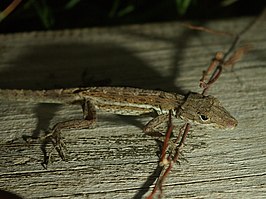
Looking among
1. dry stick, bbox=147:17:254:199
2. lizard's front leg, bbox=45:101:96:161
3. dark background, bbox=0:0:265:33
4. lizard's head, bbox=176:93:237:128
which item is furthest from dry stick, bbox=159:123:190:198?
dark background, bbox=0:0:265:33

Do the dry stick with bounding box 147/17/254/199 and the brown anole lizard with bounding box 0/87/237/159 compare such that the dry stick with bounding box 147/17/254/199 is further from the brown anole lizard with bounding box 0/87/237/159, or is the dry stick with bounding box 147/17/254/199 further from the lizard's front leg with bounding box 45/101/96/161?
the lizard's front leg with bounding box 45/101/96/161

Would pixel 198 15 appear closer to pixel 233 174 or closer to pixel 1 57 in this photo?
pixel 1 57

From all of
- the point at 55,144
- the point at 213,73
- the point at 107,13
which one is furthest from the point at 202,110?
the point at 107,13

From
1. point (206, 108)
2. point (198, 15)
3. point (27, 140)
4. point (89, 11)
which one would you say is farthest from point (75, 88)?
point (198, 15)

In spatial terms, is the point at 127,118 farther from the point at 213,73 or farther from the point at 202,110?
the point at 213,73

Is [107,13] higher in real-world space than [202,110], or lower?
higher
